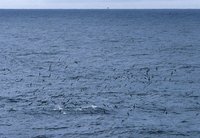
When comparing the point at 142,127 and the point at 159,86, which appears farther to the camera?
the point at 159,86

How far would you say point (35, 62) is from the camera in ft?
257

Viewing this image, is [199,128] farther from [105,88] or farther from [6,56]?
[6,56]

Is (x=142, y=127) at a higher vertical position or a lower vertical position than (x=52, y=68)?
lower

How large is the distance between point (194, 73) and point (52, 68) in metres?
24.5

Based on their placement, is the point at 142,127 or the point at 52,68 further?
the point at 52,68

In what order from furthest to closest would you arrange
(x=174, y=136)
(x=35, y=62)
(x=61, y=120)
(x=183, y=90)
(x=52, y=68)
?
(x=35, y=62) < (x=52, y=68) < (x=183, y=90) < (x=61, y=120) < (x=174, y=136)

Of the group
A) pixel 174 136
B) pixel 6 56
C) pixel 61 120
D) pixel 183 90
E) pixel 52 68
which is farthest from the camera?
pixel 6 56

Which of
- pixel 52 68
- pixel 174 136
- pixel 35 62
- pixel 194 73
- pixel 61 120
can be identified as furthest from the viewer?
pixel 35 62

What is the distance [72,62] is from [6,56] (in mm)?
17674

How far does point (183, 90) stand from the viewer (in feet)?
173

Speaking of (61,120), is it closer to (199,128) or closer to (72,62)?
(199,128)

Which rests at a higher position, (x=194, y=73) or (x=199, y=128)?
→ (x=194, y=73)

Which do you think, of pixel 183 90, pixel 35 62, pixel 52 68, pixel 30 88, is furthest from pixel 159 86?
pixel 35 62

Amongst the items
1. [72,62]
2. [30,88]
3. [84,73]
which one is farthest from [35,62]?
[30,88]
